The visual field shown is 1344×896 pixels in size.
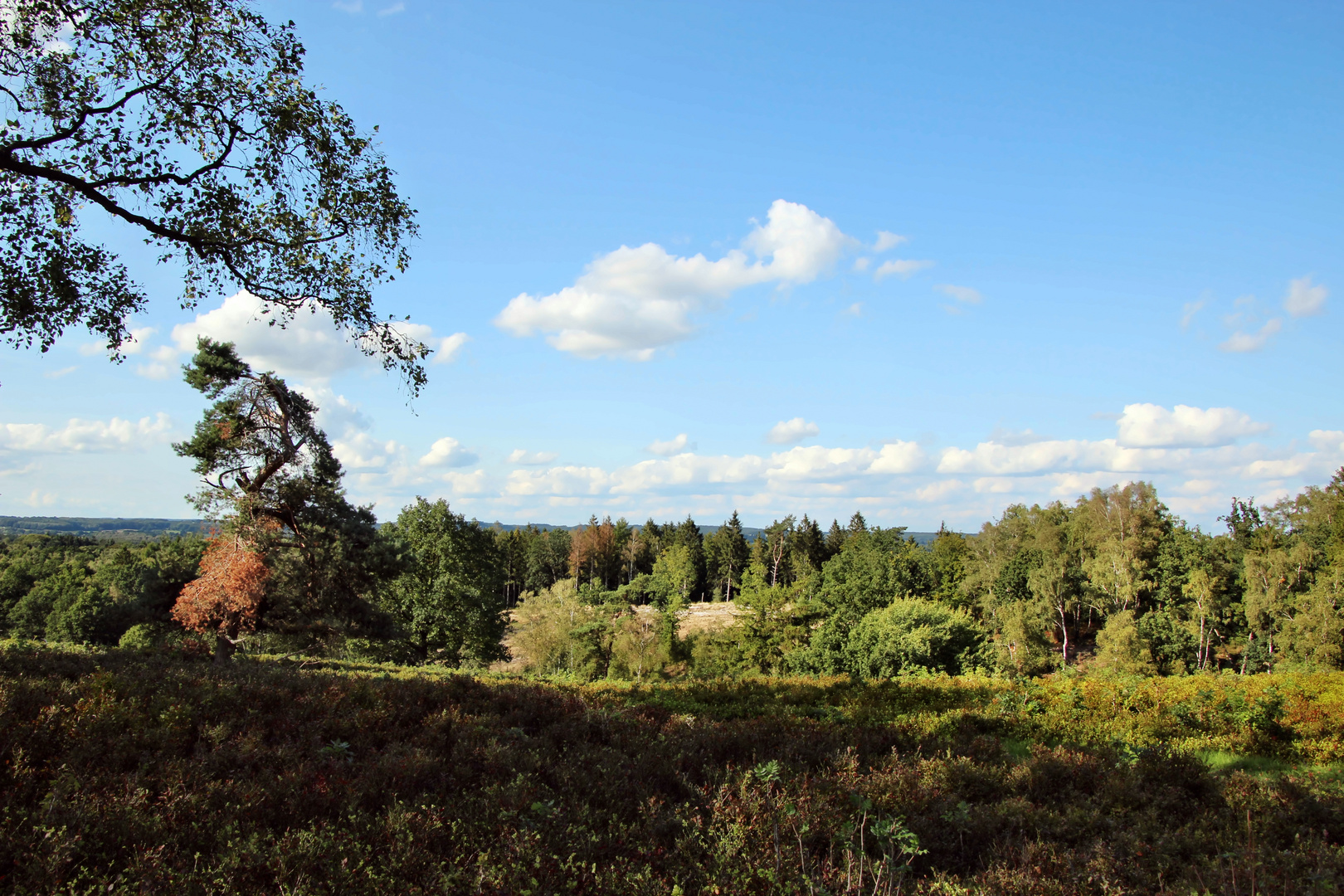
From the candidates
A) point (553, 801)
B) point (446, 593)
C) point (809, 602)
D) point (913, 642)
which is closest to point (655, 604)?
point (809, 602)

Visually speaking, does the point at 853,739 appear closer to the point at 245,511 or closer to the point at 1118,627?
the point at 245,511

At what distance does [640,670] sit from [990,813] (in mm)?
39002

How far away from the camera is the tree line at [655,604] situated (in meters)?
19.2

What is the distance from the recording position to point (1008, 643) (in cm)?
5031

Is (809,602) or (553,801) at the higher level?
(553,801)

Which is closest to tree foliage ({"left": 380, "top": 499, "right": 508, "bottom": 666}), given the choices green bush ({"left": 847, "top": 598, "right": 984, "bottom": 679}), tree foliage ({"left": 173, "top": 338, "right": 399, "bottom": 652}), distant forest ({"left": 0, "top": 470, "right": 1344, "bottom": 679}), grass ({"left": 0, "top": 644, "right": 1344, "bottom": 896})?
distant forest ({"left": 0, "top": 470, "right": 1344, "bottom": 679})

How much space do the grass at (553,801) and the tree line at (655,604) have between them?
1206 centimetres

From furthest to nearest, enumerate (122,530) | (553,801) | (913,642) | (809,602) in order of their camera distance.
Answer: (122,530) → (809,602) → (913,642) → (553,801)

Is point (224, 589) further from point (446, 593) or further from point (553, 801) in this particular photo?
point (553, 801)

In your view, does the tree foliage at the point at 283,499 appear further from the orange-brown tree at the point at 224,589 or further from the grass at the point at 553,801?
the grass at the point at 553,801

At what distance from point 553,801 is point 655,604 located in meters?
47.4

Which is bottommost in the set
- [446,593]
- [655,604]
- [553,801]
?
[655,604]

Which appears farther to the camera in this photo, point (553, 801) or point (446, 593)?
point (446, 593)

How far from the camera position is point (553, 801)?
4.91 meters
